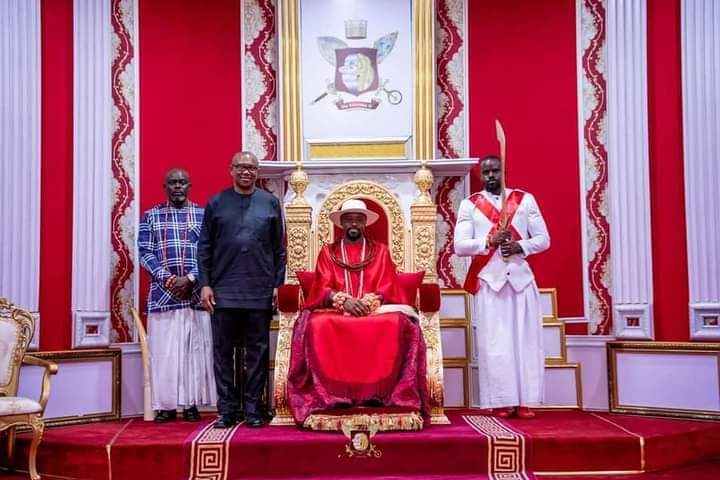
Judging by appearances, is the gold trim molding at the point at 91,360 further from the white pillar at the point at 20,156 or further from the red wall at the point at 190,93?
the red wall at the point at 190,93

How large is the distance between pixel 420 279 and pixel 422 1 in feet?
8.56

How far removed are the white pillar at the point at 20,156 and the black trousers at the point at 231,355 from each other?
163cm

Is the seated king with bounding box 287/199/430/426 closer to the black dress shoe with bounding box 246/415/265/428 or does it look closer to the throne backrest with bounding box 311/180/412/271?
the black dress shoe with bounding box 246/415/265/428

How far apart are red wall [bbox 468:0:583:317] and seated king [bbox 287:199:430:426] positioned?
194 cm

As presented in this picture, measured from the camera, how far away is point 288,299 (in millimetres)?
6020

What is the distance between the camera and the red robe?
18.1 feet

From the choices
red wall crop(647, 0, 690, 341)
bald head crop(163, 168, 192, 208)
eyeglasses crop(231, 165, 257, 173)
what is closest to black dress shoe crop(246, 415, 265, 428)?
eyeglasses crop(231, 165, 257, 173)

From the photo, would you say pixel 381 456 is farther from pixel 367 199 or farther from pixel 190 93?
pixel 190 93

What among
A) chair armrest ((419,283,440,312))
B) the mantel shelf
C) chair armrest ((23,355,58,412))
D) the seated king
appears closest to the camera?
chair armrest ((23,355,58,412))

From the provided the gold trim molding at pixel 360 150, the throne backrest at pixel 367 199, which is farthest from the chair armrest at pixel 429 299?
the gold trim molding at pixel 360 150

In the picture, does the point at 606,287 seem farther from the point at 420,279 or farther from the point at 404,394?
the point at 404,394

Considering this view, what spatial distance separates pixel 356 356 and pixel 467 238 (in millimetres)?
1401

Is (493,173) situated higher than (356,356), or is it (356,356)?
(493,173)

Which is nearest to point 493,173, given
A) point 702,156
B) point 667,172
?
point 667,172
